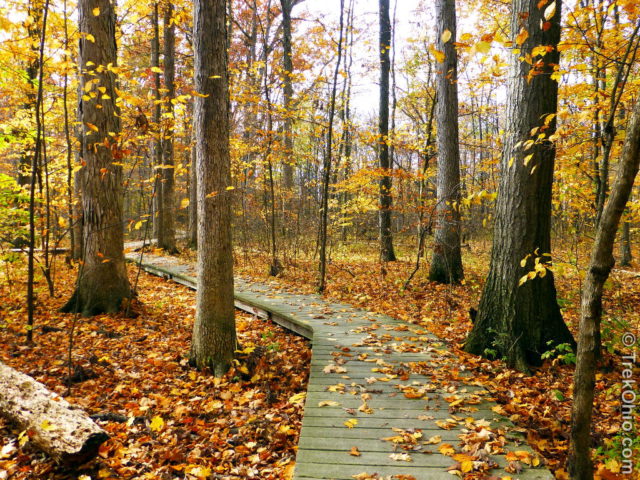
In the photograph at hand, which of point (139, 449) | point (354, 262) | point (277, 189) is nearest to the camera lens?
point (139, 449)

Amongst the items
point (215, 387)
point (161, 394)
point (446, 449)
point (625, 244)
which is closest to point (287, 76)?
point (625, 244)

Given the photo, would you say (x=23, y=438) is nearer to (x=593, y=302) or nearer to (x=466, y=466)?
(x=466, y=466)

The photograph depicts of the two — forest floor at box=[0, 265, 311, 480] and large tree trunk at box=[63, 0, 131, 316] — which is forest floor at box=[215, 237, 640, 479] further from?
large tree trunk at box=[63, 0, 131, 316]

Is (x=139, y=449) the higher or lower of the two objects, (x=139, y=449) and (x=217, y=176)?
the lower

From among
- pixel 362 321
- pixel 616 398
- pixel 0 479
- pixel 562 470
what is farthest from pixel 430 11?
pixel 0 479

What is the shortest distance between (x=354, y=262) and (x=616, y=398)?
9.82 m

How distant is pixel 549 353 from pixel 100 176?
7.51 meters

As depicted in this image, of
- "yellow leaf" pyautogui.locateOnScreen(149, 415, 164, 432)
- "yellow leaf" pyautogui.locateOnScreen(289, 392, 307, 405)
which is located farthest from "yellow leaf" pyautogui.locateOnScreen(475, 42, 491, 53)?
"yellow leaf" pyautogui.locateOnScreen(149, 415, 164, 432)

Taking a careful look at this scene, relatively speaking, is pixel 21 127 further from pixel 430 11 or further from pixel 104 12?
pixel 430 11

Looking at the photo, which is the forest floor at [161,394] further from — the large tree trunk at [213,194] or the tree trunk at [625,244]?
the tree trunk at [625,244]

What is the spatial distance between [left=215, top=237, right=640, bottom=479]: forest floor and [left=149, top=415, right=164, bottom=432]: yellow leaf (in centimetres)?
355

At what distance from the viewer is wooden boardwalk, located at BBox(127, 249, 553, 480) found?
9.36 ft

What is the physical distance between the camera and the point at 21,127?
376 inches

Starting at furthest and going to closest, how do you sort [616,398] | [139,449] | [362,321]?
[362,321]
[616,398]
[139,449]
